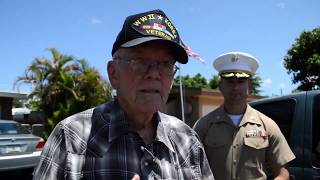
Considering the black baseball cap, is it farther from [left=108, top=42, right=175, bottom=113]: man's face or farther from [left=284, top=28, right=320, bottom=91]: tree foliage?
[left=284, top=28, right=320, bottom=91]: tree foliage

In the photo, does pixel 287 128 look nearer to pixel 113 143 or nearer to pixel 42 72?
pixel 113 143

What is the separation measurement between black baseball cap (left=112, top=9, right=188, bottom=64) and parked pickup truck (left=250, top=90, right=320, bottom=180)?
204 cm

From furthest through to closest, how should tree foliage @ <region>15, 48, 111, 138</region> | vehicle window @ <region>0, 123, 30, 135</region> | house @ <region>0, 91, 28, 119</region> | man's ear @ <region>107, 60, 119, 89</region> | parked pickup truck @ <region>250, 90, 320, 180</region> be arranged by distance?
house @ <region>0, 91, 28, 119</region> < tree foliage @ <region>15, 48, 111, 138</region> < vehicle window @ <region>0, 123, 30, 135</region> < parked pickup truck @ <region>250, 90, 320, 180</region> < man's ear @ <region>107, 60, 119, 89</region>

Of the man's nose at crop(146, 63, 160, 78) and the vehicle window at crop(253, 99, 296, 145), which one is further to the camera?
the vehicle window at crop(253, 99, 296, 145)

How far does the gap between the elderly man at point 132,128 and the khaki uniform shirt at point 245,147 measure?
1.20 meters

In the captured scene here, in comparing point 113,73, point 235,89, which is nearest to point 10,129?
point 235,89

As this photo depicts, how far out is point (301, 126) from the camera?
3580mm

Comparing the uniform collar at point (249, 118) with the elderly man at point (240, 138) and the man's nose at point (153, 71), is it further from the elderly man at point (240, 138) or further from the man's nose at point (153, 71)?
the man's nose at point (153, 71)

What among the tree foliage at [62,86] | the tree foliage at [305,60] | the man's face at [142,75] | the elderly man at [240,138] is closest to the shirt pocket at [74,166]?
the man's face at [142,75]

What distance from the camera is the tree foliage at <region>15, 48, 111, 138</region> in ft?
57.4

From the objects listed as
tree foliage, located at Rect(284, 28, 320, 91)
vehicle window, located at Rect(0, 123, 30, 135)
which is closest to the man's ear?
vehicle window, located at Rect(0, 123, 30, 135)

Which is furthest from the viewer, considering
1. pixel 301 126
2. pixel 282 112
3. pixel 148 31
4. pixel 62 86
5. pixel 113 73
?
pixel 62 86

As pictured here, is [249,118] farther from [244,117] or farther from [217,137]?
[217,137]

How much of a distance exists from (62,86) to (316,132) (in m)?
14.9
